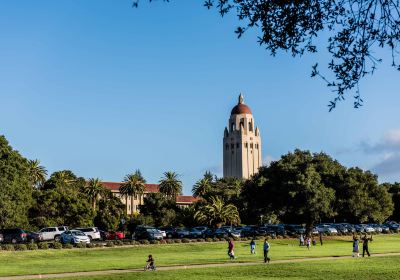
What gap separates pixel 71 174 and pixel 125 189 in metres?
14.8

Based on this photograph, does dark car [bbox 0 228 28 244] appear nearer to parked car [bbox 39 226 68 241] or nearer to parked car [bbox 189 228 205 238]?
parked car [bbox 39 226 68 241]

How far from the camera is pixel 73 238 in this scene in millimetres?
56938

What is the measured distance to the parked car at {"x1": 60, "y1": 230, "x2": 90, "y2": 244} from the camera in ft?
186

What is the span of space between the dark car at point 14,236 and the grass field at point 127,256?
11.9m

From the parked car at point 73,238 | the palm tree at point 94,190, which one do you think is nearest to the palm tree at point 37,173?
the palm tree at point 94,190

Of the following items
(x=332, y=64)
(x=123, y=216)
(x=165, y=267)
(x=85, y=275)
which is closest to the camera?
(x=332, y=64)

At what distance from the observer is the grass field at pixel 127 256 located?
1452 inches

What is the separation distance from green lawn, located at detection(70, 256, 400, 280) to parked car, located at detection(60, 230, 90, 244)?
2634 centimetres

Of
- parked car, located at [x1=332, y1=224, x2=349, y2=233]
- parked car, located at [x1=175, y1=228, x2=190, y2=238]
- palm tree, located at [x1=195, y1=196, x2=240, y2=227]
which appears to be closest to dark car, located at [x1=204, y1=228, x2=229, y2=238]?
parked car, located at [x1=175, y1=228, x2=190, y2=238]

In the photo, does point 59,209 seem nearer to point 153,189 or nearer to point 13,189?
point 13,189

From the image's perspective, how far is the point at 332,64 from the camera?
11.1m

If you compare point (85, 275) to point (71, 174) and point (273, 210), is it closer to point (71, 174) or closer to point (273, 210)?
point (273, 210)

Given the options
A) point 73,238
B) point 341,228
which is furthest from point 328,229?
point 73,238

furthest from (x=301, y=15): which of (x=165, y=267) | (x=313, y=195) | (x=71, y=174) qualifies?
(x=71, y=174)
